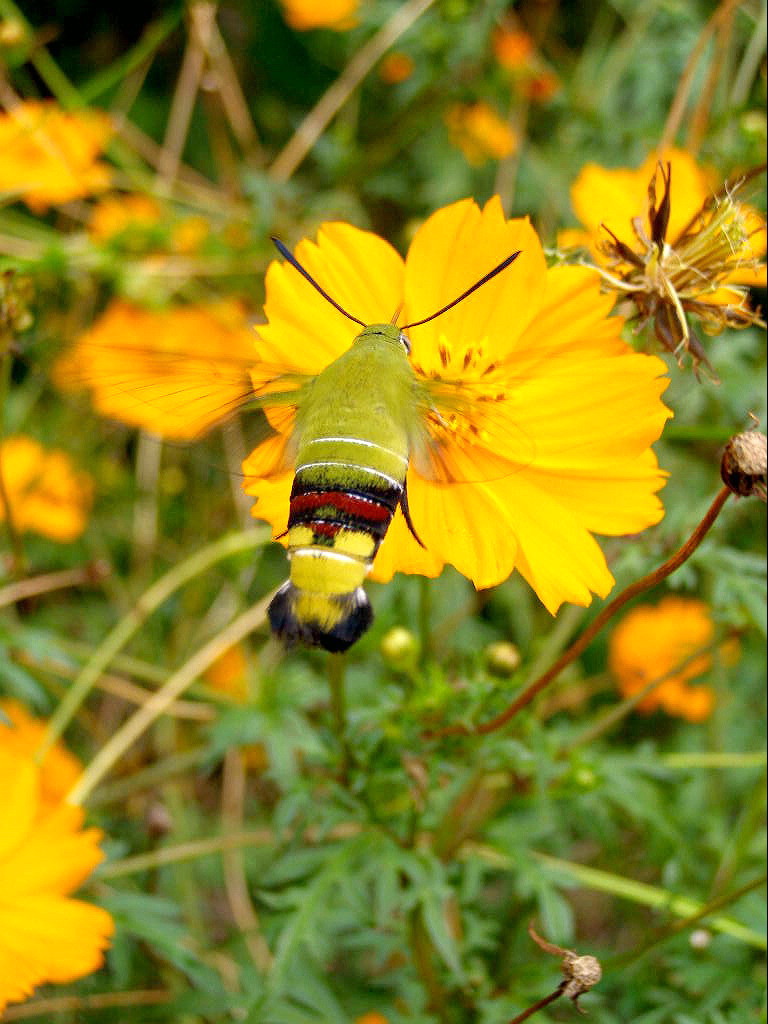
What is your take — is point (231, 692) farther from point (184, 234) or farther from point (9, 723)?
point (184, 234)

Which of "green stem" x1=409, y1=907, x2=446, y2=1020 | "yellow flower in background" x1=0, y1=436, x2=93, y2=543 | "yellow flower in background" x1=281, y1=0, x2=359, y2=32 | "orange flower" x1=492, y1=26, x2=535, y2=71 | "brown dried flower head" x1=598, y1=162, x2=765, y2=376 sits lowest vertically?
"green stem" x1=409, y1=907, x2=446, y2=1020

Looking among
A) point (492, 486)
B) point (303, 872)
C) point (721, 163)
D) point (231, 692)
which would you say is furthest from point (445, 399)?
point (231, 692)

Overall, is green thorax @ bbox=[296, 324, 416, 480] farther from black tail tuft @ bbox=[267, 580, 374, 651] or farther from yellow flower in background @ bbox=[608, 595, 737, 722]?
yellow flower in background @ bbox=[608, 595, 737, 722]

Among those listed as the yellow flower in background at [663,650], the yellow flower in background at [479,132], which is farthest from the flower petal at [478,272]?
the yellow flower in background at [479,132]

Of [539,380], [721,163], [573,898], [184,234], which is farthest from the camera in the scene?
[184,234]

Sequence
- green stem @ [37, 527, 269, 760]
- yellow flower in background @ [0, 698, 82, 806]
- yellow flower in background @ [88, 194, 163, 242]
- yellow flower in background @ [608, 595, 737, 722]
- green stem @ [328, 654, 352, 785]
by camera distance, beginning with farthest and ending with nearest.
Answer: yellow flower in background @ [88, 194, 163, 242] < yellow flower in background @ [608, 595, 737, 722] < yellow flower in background @ [0, 698, 82, 806] < green stem @ [37, 527, 269, 760] < green stem @ [328, 654, 352, 785]

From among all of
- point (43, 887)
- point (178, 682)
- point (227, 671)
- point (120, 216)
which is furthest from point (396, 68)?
point (43, 887)

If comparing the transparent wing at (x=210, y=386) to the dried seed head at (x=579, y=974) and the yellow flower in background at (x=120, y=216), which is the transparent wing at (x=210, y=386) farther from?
the yellow flower in background at (x=120, y=216)

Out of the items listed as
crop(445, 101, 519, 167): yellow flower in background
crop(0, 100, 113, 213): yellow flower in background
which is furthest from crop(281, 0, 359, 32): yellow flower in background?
crop(0, 100, 113, 213): yellow flower in background
